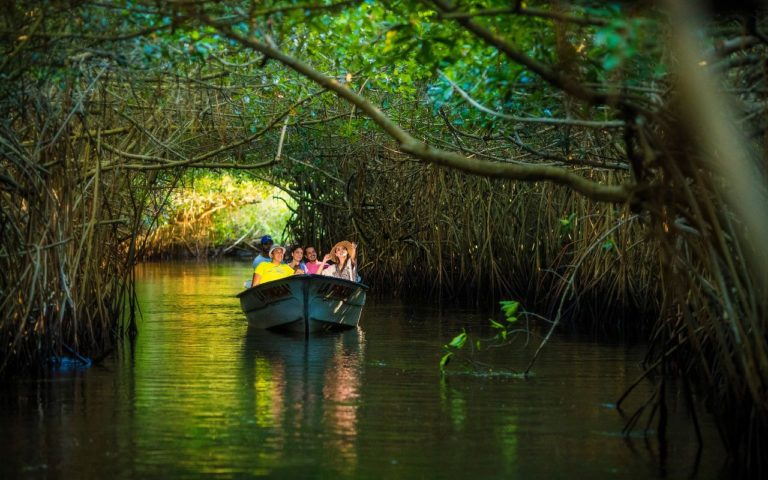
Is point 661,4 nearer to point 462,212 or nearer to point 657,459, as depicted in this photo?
point 657,459

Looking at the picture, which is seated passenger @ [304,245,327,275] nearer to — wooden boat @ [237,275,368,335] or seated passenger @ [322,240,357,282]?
seated passenger @ [322,240,357,282]

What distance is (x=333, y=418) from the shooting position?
9.75 metres

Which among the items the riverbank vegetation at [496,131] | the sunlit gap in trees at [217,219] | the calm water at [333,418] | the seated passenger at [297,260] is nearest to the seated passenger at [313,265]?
the seated passenger at [297,260]

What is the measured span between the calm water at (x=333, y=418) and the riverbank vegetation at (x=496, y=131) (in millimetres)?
617

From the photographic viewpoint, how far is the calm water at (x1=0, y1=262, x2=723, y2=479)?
26.1 ft

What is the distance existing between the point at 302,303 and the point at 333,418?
25.4 feet

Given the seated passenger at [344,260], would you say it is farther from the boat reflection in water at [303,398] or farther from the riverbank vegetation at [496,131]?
the boat reflection in water at [303,398]

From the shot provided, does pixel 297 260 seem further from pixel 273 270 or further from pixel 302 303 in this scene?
pixel 302 303

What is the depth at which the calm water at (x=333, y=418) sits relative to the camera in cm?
795

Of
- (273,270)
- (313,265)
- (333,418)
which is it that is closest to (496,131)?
(273,270)

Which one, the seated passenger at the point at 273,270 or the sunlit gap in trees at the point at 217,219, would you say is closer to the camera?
the seated passenger at the point at 273,270

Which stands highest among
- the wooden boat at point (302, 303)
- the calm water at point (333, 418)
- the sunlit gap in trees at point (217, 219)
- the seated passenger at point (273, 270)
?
the sunlit gap in trees at point (217, 219)

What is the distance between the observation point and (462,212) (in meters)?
A: 24.5

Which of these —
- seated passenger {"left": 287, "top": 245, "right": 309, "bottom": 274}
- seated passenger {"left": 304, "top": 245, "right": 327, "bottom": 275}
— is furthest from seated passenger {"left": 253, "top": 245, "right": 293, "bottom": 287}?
seated passenger {"left": 304, "top": 245, "right": 327, "bottom": 275}
